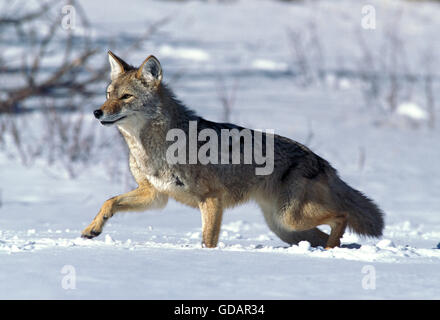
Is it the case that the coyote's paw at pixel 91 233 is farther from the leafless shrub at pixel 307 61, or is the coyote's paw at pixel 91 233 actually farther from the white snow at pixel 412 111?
the leafless shrub at pixel 307 61

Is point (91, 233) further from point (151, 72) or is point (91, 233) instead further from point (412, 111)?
point (412, 111)

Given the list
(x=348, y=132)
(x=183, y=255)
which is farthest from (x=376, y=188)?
(x=183, y=255)

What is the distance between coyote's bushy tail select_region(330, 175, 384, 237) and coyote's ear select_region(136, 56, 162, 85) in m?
1.86

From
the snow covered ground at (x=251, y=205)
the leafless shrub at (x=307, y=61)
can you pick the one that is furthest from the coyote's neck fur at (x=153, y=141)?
the leafless shrub at (x=307, y=61)

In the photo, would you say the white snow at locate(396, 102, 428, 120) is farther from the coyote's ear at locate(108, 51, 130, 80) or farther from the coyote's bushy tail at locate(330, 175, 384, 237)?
the coyote's ear at locate(108, 51, 130, 80)

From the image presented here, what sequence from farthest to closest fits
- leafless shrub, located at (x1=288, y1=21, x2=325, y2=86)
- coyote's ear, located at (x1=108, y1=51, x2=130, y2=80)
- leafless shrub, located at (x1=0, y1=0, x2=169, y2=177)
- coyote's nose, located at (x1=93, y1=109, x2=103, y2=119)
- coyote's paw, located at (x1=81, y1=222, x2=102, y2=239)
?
leafless shrub, located at (x1=288, y1=21, x2=325, y2=86), leafless shrub, located at (x1=0, y1=0, x2=169, y2=177), coyote's ear, located at (x1=108, y1=51, x2=130, y2=80), coyote's paw, located at (x1=81, y1=222, x2=102, y2=239), coyote's nose, located at (x1=93, y1=109, x2=103, y2=119)

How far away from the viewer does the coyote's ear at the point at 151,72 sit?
6.19 metres

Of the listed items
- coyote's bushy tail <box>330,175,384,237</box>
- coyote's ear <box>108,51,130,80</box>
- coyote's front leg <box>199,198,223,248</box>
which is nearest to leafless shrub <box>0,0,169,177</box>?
coyote's ear <box>108,51,130,80</box>

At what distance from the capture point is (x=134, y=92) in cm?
608

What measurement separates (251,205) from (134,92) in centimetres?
433

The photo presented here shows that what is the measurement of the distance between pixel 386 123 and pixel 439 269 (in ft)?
34.0

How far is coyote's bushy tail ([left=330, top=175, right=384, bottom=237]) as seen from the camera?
650cm

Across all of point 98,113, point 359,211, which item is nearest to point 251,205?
point 359,211
